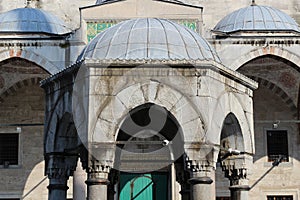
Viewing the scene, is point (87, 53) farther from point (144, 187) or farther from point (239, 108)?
point (144, 187)

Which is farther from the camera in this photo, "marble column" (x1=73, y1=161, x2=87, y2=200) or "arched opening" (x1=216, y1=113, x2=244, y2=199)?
"marble column" (x1=73, y1=161, x2=87, y2=200)

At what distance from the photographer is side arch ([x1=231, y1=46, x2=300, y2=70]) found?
1483cm

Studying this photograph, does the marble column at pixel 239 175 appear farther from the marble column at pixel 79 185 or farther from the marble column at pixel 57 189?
the marble column at pixel 79 185

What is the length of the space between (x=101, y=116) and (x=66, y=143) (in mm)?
1236

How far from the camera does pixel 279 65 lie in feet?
53.8

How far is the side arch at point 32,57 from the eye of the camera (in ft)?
48.6

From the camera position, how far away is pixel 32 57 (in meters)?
14.9

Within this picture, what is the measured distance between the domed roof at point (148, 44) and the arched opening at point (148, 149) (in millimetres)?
645

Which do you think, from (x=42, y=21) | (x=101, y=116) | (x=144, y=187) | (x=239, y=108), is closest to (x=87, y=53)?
(x=101, y=116)

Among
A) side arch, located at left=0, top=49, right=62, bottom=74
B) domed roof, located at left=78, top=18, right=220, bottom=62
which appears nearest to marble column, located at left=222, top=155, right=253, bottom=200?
domed roof, located at left=78, top=18, right=220, bottom=62

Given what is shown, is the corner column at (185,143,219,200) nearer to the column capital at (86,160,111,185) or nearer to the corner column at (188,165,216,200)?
the corner column at (188,165,216,200)

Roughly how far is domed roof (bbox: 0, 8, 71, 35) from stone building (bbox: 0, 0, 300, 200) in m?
0.04

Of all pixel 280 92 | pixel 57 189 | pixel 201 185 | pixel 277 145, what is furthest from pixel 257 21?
pixel 201 185

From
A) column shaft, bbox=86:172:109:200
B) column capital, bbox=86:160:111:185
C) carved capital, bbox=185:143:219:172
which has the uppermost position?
carved capital, bbox=185:143:219:172
